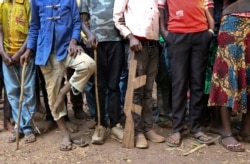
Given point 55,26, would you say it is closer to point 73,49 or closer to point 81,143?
point 73,49

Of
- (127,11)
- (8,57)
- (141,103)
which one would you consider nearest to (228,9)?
(127,11)

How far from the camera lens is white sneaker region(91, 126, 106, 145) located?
4.59 metres

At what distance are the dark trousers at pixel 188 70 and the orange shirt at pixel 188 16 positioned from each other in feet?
0.22

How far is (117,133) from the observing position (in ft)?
15.5

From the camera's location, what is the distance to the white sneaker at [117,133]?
4684 mm

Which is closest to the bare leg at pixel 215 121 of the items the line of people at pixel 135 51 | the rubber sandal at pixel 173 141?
the line of people at pixel 135 51

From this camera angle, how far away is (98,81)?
4602 mm

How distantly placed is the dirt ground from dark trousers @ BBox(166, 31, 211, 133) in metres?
0.32

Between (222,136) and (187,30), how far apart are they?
4.20ft

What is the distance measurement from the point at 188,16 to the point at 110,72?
3.53 ft

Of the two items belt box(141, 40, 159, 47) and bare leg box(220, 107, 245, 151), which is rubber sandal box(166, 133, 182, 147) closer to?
bare leg box(220, 107, 245, 151)

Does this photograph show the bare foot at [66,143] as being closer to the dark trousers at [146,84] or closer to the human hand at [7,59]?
the dark trousers at [146,84]

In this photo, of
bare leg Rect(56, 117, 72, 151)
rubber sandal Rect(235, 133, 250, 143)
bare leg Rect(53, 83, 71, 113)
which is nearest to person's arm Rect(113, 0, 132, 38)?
bare leg Rect(53, 83, 71, 113)

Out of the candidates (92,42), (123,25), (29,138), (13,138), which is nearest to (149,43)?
(123,25)
